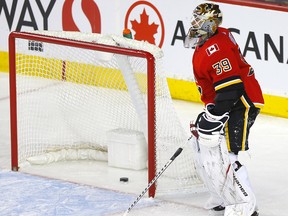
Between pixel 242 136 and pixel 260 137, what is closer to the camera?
pixel 242 136

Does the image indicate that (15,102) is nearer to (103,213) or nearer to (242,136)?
(103,213)

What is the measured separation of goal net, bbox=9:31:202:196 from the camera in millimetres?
7633

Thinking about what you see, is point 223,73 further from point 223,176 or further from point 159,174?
point 159,174

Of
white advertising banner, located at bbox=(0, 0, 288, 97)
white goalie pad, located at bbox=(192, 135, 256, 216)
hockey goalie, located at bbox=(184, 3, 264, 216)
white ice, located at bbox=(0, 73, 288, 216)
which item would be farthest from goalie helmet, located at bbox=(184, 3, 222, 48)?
white advertising banner, located at bbox=(0, 0, 288, 97)

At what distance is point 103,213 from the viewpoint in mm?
7273

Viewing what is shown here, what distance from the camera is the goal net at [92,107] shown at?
25.0 feet

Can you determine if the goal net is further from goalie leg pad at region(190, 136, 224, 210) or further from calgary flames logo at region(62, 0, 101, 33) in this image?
calgary flames logo at region(62, 0, 101, 33)

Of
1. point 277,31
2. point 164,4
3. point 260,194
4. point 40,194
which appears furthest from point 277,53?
point 40,194

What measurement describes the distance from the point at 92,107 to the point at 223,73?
6.10 feet

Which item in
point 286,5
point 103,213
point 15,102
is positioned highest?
point 286,5

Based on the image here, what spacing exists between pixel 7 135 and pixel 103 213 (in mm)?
1924

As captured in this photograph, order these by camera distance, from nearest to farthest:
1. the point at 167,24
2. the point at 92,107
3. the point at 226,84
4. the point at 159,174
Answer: the point at 226,84 → the point at 159,174 → the point at 92,107 → the point at 167,24

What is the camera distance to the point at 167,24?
31.8ft

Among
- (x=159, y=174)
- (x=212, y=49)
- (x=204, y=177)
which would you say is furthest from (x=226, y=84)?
(x=159, y=174)
